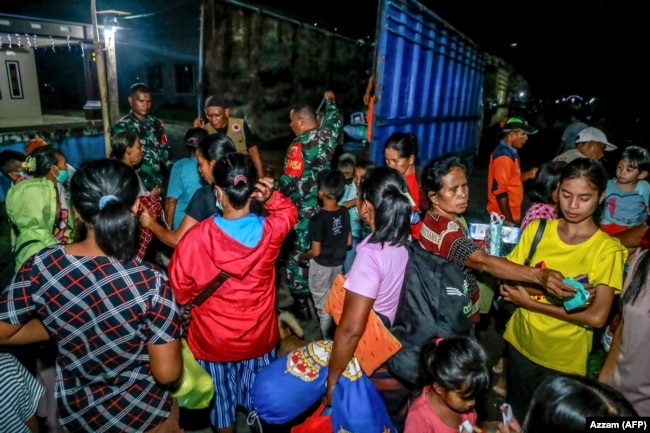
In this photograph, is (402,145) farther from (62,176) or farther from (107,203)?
(62,176)

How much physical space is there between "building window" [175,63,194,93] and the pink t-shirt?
33.3 ft

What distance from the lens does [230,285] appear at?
7.64 feet

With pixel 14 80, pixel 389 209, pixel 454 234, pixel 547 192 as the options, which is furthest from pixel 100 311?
pixel 14 80

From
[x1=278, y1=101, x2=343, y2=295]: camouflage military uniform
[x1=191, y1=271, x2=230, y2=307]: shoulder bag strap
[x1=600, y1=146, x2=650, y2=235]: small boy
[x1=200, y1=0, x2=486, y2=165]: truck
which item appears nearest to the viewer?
[x1=191, y1=271, x2=230, y2=307]: shoulder bag strap

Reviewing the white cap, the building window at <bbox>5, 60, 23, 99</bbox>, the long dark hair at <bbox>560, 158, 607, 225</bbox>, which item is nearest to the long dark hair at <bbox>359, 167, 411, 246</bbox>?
the long dark hair at <bbox>560, 158, 607, 225</bbox>

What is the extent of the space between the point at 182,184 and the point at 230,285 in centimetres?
200

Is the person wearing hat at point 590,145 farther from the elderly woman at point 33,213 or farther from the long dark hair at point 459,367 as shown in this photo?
the elderly woman at point 33,213

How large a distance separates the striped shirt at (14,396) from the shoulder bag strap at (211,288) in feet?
2.81

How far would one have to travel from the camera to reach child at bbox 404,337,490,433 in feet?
5.88

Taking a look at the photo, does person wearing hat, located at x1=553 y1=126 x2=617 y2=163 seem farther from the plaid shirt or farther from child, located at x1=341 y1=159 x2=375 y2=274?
the plaid shirt

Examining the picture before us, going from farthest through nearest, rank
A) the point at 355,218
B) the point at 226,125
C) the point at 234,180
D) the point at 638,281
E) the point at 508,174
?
1. the point at 226,125
2. the point at 508,174
3. the point at 355,218
4. the point at 234,180
5. the point at 638,281

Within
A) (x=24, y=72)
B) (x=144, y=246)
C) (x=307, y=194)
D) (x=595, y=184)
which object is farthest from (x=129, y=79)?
(x=595, y=184)

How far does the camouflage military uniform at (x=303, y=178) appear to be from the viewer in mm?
4285

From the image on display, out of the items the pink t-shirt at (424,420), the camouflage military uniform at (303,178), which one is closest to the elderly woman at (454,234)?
the pink t-shirt at (424,420)
